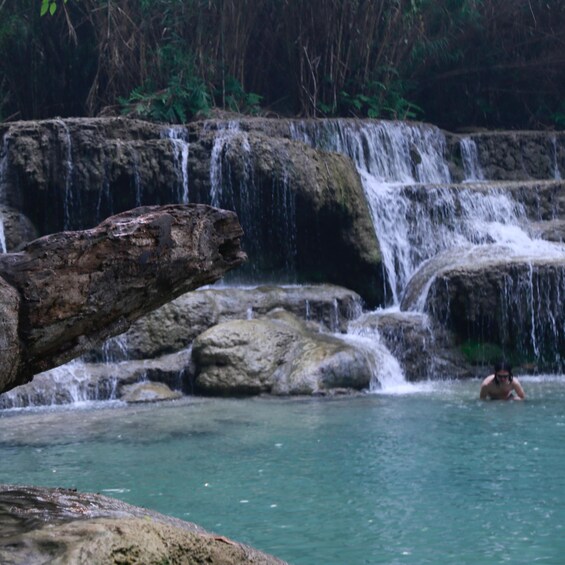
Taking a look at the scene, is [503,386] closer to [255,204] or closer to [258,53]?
[255,204]

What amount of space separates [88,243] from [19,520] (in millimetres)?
1047

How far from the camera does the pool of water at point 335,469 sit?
5469 mm

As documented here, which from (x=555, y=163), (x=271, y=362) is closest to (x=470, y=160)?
(x=555, y=163)

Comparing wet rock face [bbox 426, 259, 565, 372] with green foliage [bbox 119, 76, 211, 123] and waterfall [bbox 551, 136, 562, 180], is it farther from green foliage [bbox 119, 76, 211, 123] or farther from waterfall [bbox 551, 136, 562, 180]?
green foliage [bbox 119, 76, 211, 123]

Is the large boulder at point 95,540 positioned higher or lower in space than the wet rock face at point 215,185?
lower

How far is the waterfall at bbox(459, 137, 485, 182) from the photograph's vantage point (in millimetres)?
19312

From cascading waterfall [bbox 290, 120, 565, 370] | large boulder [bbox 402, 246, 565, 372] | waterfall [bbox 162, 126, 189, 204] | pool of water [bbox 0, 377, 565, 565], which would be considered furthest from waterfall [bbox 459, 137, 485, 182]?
pool of water [bbox 0, 377, 565, 565]

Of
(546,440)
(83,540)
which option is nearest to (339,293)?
(546,440)

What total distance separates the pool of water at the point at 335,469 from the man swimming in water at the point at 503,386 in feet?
0.78

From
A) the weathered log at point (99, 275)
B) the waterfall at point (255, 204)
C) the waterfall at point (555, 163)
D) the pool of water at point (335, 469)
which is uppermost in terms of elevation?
the waterfall at point (555, 163)

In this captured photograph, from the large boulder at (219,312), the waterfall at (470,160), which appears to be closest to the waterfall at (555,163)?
the waterfall at (470,160)

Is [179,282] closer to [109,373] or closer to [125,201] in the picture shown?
[109,373]

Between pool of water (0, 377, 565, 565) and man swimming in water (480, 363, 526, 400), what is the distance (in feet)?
0.78

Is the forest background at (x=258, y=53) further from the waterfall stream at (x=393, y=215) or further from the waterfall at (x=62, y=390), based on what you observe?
the waterfall at (x=62, y=390)
